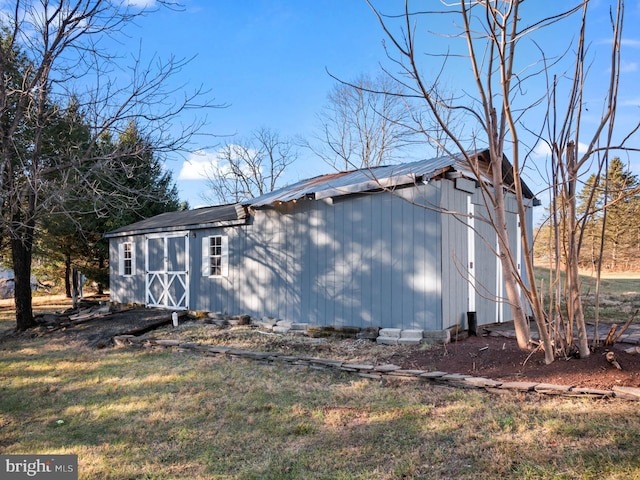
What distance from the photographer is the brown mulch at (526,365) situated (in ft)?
13.6

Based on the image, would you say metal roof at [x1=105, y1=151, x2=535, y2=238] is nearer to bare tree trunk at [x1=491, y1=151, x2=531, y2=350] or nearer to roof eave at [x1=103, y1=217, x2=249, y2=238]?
roof eave at [x1=103, y1=217, x2=249, y2=238]

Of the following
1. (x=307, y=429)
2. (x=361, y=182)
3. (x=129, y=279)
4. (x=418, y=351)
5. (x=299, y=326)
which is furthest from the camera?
(x=129, y=279)

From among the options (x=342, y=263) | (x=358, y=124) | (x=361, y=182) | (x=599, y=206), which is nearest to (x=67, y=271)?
(x=358, y=124)

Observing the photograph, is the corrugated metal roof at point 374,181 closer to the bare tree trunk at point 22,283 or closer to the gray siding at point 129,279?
the gray siding at point 129,279

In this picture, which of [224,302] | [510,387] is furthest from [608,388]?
[224,302]

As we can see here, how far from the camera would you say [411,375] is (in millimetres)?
4902

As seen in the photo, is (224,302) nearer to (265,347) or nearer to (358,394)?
(265,347)

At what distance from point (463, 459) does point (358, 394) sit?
5.53ft

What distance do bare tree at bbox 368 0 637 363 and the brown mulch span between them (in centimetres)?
18

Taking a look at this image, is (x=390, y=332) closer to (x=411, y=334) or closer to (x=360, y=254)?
(x=411, y=334)

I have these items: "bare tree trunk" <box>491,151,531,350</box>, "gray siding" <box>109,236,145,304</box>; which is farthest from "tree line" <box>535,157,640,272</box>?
"gray siding" <box>109,236,145,304</box>

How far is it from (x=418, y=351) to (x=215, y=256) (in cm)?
582

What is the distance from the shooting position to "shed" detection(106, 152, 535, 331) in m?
6.93

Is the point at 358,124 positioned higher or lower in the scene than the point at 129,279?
higher
